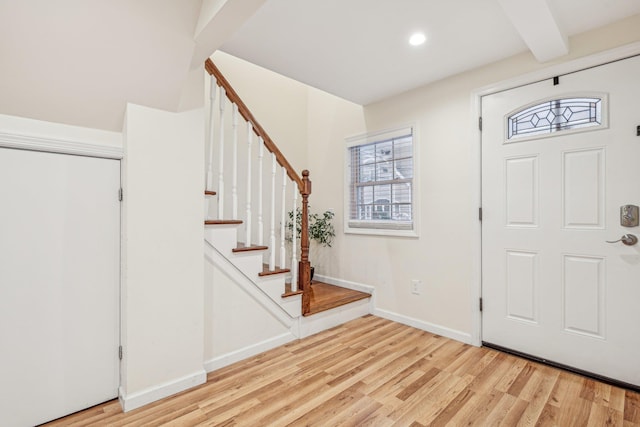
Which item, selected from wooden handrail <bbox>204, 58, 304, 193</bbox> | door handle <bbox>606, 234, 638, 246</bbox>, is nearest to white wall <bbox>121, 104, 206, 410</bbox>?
wooden handrail <bbox>204, 58, 304, 193</bbox>

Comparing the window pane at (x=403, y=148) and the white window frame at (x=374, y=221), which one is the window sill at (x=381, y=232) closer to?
the white window frame at (x=374, y=221)

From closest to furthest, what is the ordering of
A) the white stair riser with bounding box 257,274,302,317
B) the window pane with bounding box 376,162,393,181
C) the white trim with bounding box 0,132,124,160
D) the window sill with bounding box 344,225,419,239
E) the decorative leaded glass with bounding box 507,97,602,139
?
the white trim with bounding box 0,132,124,160 → the decorative leaded glass with bounding box 507,97,602,139 → the white stair riser with bounding box 257,274,302,317 → the window sill with bounding box 344,225,419,239 → the window pane with bounding box 376,162,393,181

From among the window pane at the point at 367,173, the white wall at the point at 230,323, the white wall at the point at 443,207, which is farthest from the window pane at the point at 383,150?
the white wall at the point at 230,323

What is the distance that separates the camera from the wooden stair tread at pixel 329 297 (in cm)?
300

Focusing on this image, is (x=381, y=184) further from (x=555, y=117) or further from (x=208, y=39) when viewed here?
(x=208, y=39)

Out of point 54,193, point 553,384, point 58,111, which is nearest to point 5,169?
point 54,193

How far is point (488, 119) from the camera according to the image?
2.61 metres

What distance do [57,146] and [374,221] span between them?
2.81m

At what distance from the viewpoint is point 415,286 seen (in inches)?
122

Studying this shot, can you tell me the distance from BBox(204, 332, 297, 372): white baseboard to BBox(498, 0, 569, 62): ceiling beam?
277 centimetres

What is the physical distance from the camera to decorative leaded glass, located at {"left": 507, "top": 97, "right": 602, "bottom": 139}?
2.15m

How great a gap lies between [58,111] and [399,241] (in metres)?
2.90

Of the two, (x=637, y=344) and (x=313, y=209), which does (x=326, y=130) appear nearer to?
(x=313, y=209)

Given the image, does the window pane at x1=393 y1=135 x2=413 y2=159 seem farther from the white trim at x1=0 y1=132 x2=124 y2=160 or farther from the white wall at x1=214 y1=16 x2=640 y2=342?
the white trim at x1=0 y1=132 x2=124 y2=160
